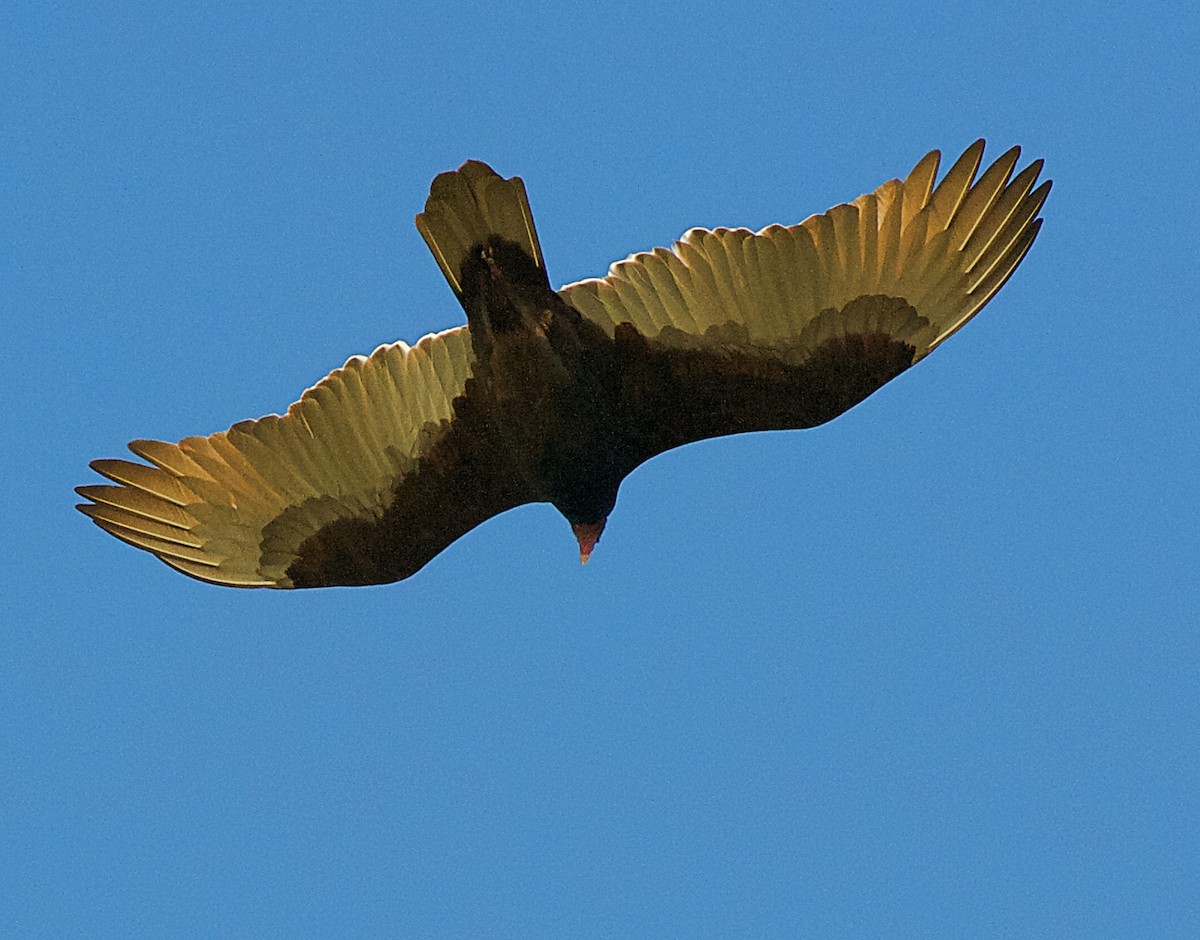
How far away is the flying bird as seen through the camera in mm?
8375

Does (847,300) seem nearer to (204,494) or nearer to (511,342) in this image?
(511,342)

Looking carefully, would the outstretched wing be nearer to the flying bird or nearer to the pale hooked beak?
the flying bird

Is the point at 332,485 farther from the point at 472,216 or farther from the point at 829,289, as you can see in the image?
the point at 829,289

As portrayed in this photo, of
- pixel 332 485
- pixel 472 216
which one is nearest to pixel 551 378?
pixel 472 216

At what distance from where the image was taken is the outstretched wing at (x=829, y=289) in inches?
329

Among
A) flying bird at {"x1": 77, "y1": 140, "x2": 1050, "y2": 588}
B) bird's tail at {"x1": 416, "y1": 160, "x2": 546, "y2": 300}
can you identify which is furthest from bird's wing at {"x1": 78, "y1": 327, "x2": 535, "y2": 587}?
bird's tail at {"x1": 416, "y1": 160, "x2": 546, "y2": 300}

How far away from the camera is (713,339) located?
859 centimetres

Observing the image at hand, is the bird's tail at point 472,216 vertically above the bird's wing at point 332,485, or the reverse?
the bird's tail at point 472,216

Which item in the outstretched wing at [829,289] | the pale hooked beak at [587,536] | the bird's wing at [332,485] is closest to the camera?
the outstretched wing at [829,289]

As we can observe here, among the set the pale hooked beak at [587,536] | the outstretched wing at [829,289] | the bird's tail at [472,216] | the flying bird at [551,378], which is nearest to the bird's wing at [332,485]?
the flying bird at [551,378]

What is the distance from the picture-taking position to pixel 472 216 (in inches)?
326

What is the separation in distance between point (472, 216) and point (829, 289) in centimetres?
152

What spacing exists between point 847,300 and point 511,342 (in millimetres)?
1439

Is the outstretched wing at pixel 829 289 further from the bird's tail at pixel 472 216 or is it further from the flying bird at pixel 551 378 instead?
the bird's tail at pixel 472 216
